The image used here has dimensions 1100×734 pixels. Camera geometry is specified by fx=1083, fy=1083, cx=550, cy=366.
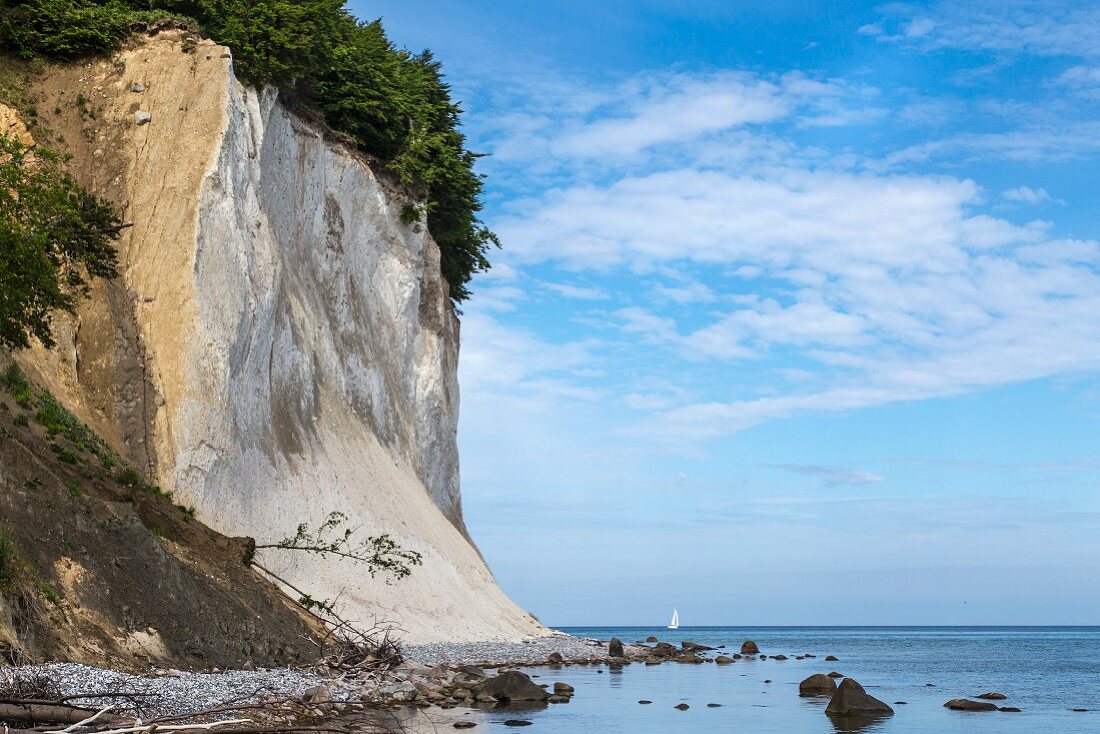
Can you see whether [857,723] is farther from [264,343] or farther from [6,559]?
[264,343]

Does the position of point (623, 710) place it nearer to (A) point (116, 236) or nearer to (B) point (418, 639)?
(B) point (418, 639)

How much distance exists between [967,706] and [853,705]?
16.6 ft

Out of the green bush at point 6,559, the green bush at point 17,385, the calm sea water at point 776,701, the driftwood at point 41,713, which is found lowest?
the calm sea water at point 776,701

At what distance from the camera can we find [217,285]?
3073 centimetres

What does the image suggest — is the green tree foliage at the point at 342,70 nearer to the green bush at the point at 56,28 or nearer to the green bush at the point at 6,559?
the green bush at the point at 56,28

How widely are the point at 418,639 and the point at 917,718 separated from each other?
14.0 m

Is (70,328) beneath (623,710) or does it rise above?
above

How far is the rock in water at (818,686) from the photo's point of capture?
107 ft

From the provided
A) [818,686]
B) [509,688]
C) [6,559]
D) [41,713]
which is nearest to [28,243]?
[6,559]

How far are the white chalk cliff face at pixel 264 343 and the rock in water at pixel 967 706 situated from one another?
14.5 m

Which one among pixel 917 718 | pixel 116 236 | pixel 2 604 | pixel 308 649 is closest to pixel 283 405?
pixel 116 236

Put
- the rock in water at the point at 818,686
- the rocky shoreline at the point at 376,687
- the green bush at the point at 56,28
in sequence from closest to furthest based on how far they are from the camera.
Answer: the rocky shoreline at the point at 376,687 < the green bush at the point at 56,28 < the rock in water at the point at 818,686

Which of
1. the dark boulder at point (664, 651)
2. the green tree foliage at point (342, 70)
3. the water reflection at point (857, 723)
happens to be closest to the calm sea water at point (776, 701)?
the water reflection at point (857, 723)

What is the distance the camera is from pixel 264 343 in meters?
32.6
